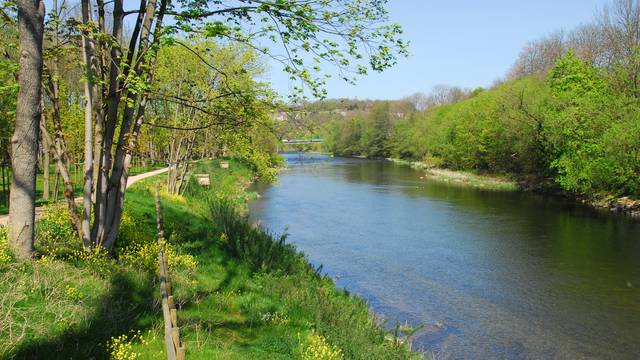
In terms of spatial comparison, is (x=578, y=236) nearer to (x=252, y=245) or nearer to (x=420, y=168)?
(x=252, y=245)

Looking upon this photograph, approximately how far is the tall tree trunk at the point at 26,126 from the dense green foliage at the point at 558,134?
14.2 meters

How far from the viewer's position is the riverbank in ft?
110

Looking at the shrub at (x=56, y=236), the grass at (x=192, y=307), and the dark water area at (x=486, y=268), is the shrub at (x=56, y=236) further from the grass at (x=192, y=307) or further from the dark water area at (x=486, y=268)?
the dark water area at (x=486, y=268)

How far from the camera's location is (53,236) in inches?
404

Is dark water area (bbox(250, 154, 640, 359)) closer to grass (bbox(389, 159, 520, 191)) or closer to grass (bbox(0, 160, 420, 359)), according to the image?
grass (bbox(0, 160, 420, 359))

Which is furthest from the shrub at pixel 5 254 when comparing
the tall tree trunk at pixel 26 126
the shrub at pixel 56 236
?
the shrub at pixel 56 236

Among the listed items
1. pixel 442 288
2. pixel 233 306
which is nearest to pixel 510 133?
pixel 442 288

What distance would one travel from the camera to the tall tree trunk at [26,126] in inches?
286

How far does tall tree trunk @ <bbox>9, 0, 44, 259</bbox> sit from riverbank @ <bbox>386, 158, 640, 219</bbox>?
1314 inches

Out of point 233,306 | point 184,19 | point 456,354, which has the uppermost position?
point 184,19

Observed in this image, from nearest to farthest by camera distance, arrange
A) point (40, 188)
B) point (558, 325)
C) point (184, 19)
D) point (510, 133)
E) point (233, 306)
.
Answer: point (184, 19), point (233, 306), point (558, 325), point (40, 188), point (510, 133)

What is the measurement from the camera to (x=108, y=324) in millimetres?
6477

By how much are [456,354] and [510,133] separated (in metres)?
40.8

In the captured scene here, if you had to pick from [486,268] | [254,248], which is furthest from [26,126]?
[486,268]
